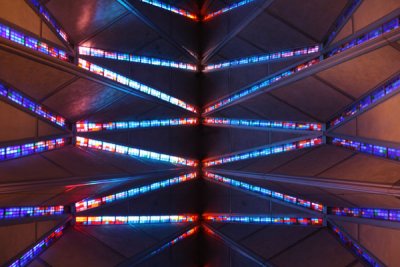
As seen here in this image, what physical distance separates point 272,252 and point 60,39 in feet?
35.2

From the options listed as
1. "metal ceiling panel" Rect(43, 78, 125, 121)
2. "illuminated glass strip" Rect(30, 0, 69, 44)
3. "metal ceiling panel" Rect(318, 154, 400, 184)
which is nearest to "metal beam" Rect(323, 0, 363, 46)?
"metal ceiling panel" Rect(318, 154, 400, 184)

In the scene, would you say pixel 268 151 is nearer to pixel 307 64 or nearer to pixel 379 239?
pixel 307 64

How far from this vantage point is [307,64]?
56.6 feet

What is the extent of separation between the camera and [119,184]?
17547 millimetres

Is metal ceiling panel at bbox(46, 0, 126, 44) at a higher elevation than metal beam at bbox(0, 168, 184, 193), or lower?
higher

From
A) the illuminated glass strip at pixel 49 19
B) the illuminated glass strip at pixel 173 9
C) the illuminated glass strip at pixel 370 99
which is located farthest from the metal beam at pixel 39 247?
the illuminated glass strip at pixel 370 99

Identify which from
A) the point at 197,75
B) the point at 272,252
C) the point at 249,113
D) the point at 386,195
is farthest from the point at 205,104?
the point at 386,195

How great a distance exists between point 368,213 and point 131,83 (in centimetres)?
980

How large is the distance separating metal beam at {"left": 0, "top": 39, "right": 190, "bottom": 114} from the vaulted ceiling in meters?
0.06

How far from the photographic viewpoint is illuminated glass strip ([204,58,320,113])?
56.7 feet

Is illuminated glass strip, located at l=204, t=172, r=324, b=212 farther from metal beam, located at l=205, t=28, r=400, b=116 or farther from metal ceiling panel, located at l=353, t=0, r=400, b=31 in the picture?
metal ceiling panel, located at l=353, t=0, r=400, b=31

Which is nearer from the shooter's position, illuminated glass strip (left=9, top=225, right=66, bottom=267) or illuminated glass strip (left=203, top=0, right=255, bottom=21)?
illuminated glass strip (left=9, top=225, right=66, bottom=267)

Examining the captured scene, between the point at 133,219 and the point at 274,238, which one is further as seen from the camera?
the point at 133,219

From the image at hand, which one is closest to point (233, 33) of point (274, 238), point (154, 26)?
point (154, 26)
